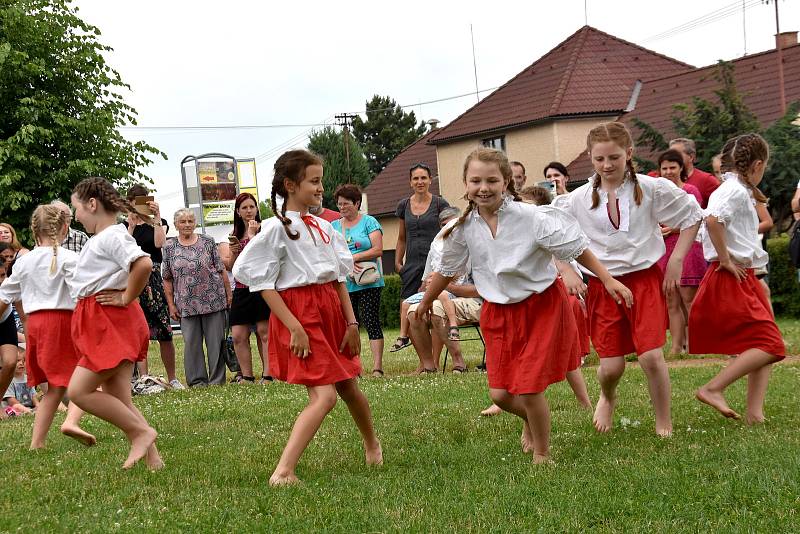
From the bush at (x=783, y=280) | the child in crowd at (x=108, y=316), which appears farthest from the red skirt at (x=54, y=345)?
the bush at (x=783, y=280)

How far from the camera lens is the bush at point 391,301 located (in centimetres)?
2670

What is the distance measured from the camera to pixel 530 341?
5.59m

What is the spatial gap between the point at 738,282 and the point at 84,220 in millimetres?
4584

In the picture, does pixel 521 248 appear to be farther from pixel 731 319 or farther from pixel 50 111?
pixel 50 111

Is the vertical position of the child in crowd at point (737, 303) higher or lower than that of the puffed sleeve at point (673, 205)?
lower

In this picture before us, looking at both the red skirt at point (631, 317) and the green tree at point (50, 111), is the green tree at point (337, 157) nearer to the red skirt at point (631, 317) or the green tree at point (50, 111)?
the green tree at point (50, 111)

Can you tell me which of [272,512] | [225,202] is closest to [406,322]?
[272,512]

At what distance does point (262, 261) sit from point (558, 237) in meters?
1.75

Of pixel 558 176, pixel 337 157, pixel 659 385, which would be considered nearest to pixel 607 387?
pixel 659 385

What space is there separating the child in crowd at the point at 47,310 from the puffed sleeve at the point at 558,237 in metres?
3.56

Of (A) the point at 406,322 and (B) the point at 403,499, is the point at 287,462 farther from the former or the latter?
(A) the point at 406,322

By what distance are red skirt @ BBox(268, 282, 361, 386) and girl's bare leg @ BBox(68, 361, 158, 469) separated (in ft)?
3.97

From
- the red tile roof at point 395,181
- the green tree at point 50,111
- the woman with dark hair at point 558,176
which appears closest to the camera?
the woman with dark hair at point 558,176

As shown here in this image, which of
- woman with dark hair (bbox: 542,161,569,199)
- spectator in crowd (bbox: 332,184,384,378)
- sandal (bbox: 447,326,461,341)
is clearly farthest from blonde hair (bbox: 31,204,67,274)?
sandal (bbox: 447,326,461,341)
